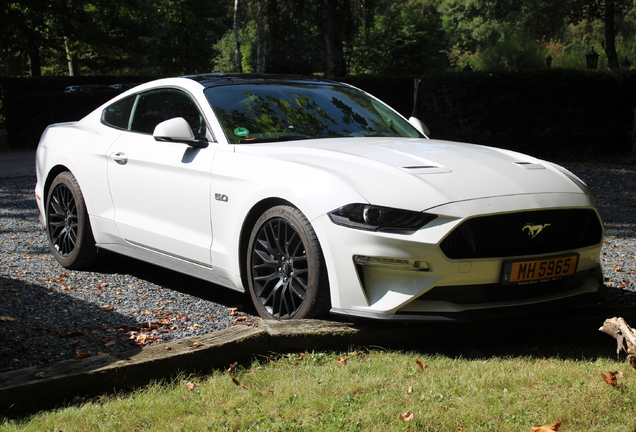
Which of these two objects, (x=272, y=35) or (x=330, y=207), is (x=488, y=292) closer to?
(x=330, y=207)

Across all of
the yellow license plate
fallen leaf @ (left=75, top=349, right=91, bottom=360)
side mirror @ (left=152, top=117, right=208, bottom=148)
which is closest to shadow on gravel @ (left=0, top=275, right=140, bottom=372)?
fallen leaf @ (left=75, top=349, right=91, bottom=360)

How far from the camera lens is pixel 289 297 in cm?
413

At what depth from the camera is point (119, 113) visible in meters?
5.82

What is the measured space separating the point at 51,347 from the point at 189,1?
34023 mm

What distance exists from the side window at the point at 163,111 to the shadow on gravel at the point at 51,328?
141cm

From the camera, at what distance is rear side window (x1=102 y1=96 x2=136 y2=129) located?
5.70 metres

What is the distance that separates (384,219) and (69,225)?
11.4ft

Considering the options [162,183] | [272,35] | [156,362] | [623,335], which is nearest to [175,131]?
[162,183]

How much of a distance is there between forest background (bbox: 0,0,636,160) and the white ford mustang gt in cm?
1340

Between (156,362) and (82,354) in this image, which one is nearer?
(156,362)

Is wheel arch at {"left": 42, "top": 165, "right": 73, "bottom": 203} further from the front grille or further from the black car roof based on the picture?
the front grille

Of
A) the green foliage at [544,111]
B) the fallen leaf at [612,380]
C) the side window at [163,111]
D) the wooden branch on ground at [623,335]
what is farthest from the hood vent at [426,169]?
the green foliage at [544,111]

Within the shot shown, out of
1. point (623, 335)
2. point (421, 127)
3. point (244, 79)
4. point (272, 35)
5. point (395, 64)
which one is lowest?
point (623, 335)

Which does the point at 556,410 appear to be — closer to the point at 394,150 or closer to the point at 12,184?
the point at 394,150
